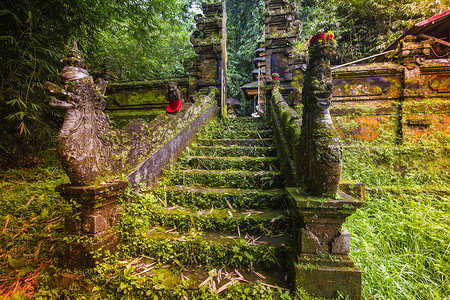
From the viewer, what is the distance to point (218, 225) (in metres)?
2.29

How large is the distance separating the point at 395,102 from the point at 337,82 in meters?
1.44

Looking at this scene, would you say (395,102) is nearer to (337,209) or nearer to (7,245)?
(337,209)

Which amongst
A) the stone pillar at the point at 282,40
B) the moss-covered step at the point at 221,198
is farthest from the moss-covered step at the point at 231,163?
the stone pillar at the point at 282,40

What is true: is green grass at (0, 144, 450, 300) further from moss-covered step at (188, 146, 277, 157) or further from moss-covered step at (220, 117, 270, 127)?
moss-covered step at (220, 117, 270, 127)

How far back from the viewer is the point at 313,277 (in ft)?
5.15

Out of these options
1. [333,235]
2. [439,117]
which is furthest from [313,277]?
[439,117]

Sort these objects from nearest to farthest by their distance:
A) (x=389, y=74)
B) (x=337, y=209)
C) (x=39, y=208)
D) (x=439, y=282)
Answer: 1. (x=337, y=209)
2. (x=439, y=282)
3. (x=39, y=208)
4. (x=389, y=74)

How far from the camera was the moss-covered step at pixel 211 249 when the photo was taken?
1.88 metres

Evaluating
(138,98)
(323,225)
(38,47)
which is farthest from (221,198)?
(138,98)

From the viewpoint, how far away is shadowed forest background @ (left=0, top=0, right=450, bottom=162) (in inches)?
119

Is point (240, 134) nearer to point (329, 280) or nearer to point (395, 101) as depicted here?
point (329, 280)

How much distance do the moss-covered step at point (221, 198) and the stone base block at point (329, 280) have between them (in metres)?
0.97

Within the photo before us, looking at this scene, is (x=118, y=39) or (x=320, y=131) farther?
(x=118, y=39)

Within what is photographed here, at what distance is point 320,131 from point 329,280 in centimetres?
120
